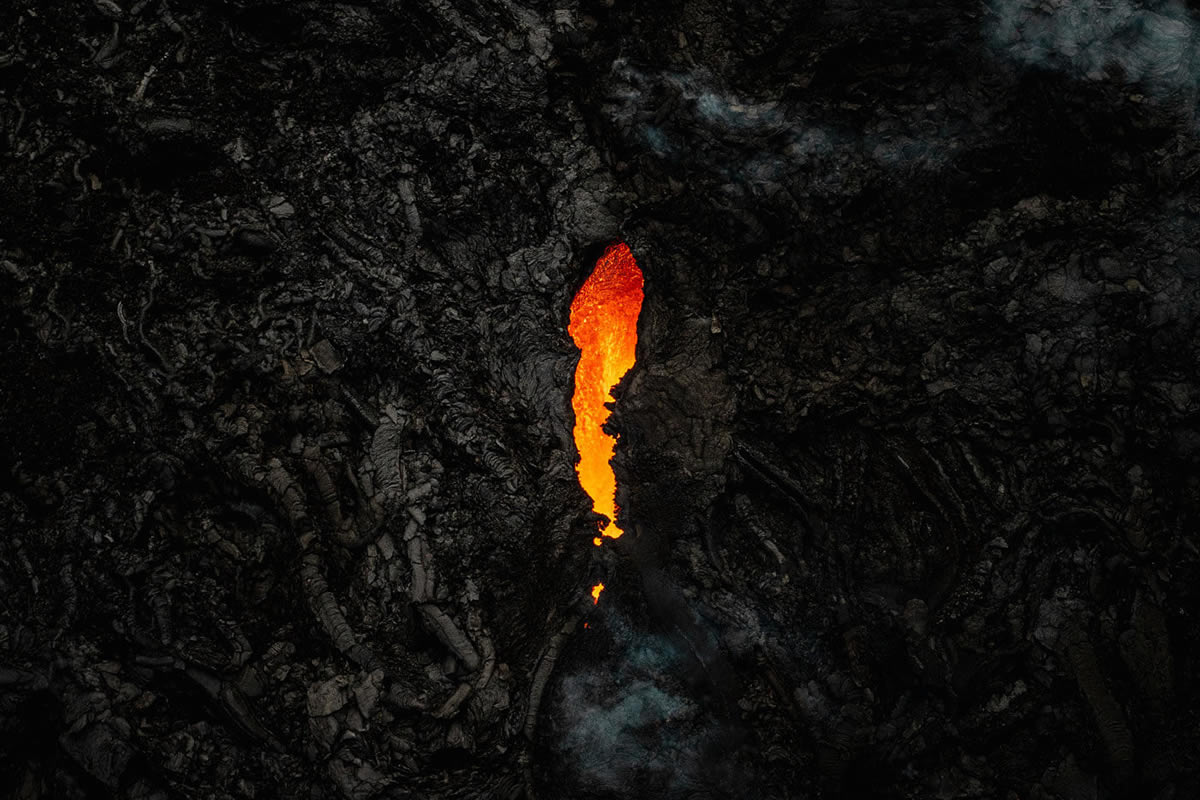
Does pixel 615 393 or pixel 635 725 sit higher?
pixel 615 393

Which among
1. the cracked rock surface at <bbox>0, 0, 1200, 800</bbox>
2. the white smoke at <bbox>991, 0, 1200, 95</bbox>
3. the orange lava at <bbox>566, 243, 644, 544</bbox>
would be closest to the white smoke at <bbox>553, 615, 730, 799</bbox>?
the cracked rock surface at <bbox>0, 0, 1200, 800</bbox>

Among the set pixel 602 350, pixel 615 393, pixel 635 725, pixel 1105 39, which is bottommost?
pixel 635 725

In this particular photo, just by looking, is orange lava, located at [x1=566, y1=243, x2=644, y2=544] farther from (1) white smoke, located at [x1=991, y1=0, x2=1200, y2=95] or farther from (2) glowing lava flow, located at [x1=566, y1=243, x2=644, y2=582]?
(1) white smoke, located at [x1=991, y1=0, x2=1200, y2=95]

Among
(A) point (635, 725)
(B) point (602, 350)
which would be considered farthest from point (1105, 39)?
(A) point (635, 725)

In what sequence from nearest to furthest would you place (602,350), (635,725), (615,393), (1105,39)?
(1105,39) < (635,725) < (615,393) < (602,350)

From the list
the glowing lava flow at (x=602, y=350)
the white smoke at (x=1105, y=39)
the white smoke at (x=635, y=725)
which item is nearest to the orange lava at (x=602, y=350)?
the glowing lava flow at (x=602, y=350)

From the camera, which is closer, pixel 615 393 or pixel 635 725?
pixel 635 725

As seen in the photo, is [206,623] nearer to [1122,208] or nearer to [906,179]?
[906,179]

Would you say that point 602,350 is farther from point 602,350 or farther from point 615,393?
point 615,393

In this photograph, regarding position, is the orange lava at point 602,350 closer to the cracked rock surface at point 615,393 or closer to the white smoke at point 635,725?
the cracked rock surface at point 615,393
